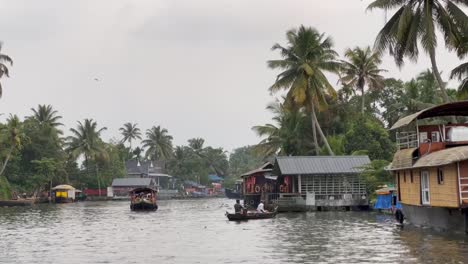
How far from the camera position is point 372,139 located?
192 feet

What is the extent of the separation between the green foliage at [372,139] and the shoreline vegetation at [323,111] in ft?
0.33

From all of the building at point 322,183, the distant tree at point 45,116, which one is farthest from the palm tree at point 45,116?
the building at point 322,183

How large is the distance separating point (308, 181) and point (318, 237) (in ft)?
79.5

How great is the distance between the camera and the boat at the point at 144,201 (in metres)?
56.3

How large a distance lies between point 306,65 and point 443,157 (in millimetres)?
29736

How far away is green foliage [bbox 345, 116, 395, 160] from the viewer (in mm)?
57750

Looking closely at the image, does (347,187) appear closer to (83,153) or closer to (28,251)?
(28,251)

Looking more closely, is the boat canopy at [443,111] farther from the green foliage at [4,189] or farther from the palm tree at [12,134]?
the green foliage at [4,189]

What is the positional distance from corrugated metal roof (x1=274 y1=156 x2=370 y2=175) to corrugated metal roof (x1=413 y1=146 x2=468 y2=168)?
22716mm

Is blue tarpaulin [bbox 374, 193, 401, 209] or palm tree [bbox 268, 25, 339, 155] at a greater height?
palm tree [bbox 268, 25, 339, 155]

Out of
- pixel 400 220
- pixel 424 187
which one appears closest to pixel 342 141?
pixel 400 220

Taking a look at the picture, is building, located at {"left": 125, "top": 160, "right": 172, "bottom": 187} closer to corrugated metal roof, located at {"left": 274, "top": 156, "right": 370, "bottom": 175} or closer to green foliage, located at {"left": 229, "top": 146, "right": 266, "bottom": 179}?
green foliage, located at {"left": 229, "top": 146, "right": 266, "bottom": 179}

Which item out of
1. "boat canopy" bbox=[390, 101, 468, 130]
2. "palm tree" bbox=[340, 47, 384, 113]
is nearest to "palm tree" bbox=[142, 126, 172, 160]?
Result: "palm tree" bbox=[340, 47, 384, 113]

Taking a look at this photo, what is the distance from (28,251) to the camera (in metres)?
23.6
